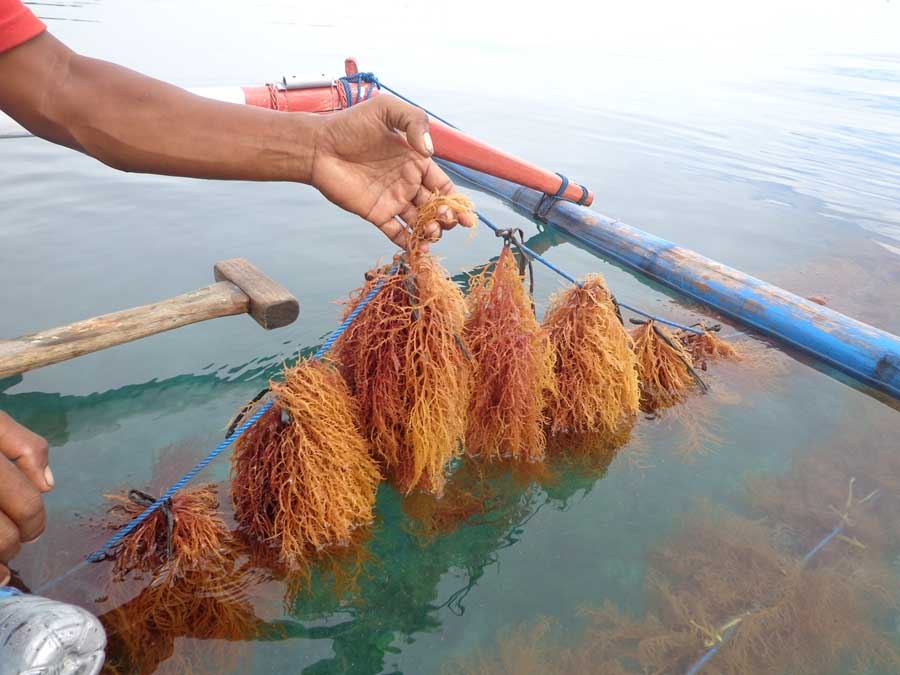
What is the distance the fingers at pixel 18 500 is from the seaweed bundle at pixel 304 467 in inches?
37.8

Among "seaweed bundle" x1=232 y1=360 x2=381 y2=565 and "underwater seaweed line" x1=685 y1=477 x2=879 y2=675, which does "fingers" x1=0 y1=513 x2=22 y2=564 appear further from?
"underwater seaweed line" x1=685 y1=477 x2=879 y2=675

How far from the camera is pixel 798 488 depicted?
12.6ft

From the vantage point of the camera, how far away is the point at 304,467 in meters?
2.57

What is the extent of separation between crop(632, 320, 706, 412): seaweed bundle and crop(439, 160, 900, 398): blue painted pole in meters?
1.59

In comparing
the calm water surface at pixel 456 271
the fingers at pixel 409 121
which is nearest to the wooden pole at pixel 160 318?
the calm water surface at pixel 456 271

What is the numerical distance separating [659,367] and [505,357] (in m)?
1.81

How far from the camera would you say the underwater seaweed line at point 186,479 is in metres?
2.51

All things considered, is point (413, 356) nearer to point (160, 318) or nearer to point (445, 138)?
point (160, 318)

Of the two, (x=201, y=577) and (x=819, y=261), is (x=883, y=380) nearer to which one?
(x=819, y=261)

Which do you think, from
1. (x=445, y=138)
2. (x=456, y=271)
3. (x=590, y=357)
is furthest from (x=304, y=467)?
(x=445, y=138)

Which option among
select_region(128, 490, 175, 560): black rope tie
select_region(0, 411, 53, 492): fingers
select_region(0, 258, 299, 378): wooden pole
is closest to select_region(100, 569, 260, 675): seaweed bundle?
select_region(128, 490, 175, 560): black rope tie

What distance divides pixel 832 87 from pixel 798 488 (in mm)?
27170

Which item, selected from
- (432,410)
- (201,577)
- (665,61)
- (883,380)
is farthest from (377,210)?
(665,61)

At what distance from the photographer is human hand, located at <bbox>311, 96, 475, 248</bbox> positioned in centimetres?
242
